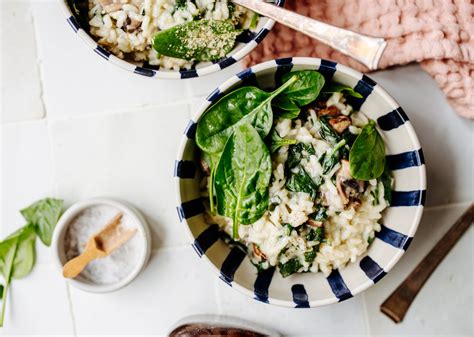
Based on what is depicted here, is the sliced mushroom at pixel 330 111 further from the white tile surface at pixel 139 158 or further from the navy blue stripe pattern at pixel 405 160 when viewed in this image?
the white tile surface at pixel 139 158

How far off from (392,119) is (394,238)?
0.24m

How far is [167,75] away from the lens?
1200 millimetres

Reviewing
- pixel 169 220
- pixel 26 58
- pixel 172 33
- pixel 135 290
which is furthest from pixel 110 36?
pixel 135 290

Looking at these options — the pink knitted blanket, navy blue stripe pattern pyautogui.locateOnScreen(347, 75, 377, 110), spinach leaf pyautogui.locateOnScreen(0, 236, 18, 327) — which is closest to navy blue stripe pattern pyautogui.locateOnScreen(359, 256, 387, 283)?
navy blue stripe pattern pyautogui.locateOnScreen(347, 75, 377, 110)

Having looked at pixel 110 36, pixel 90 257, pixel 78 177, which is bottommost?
pixel 90 257

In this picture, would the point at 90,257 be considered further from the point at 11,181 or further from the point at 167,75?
the point at 167,75

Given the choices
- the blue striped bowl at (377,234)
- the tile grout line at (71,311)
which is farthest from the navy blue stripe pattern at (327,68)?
the tile grout line at (71,311)

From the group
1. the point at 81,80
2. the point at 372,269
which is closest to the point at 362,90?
the point at 372,269

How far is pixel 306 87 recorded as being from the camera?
115 centimetres

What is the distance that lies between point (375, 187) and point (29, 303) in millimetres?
883

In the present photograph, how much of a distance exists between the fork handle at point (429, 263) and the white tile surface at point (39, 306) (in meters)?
0.80

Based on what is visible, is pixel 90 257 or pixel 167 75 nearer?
pixel 167 75

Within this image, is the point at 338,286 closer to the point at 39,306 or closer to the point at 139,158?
the point at 139,158

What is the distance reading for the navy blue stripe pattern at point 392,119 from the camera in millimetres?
1158
